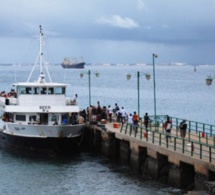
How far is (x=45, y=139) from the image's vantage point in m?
38.8

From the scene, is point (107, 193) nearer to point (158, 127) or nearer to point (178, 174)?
point (178, 174)

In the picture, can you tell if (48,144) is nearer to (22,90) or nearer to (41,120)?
(41,120)

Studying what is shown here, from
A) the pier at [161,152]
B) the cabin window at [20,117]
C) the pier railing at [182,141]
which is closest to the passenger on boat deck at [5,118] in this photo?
the cabin window at [20,117]

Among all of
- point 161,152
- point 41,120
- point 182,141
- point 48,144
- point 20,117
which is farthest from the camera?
point 20,117

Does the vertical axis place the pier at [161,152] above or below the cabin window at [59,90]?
below

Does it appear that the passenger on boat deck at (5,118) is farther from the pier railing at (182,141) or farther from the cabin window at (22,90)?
the pier railing at (182,141)

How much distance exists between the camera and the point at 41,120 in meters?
39.9

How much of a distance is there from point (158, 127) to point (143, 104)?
60478 mm

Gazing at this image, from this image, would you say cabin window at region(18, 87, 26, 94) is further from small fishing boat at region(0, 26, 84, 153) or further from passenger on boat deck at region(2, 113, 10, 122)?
passenger on boat deck at region(2, 113, 10, 122)

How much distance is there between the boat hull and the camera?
38938mm

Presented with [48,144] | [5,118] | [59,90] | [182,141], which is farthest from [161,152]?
[5,118]

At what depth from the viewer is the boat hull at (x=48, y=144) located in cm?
3894

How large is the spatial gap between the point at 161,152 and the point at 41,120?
12379 millimetres

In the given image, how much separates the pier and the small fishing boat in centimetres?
206
